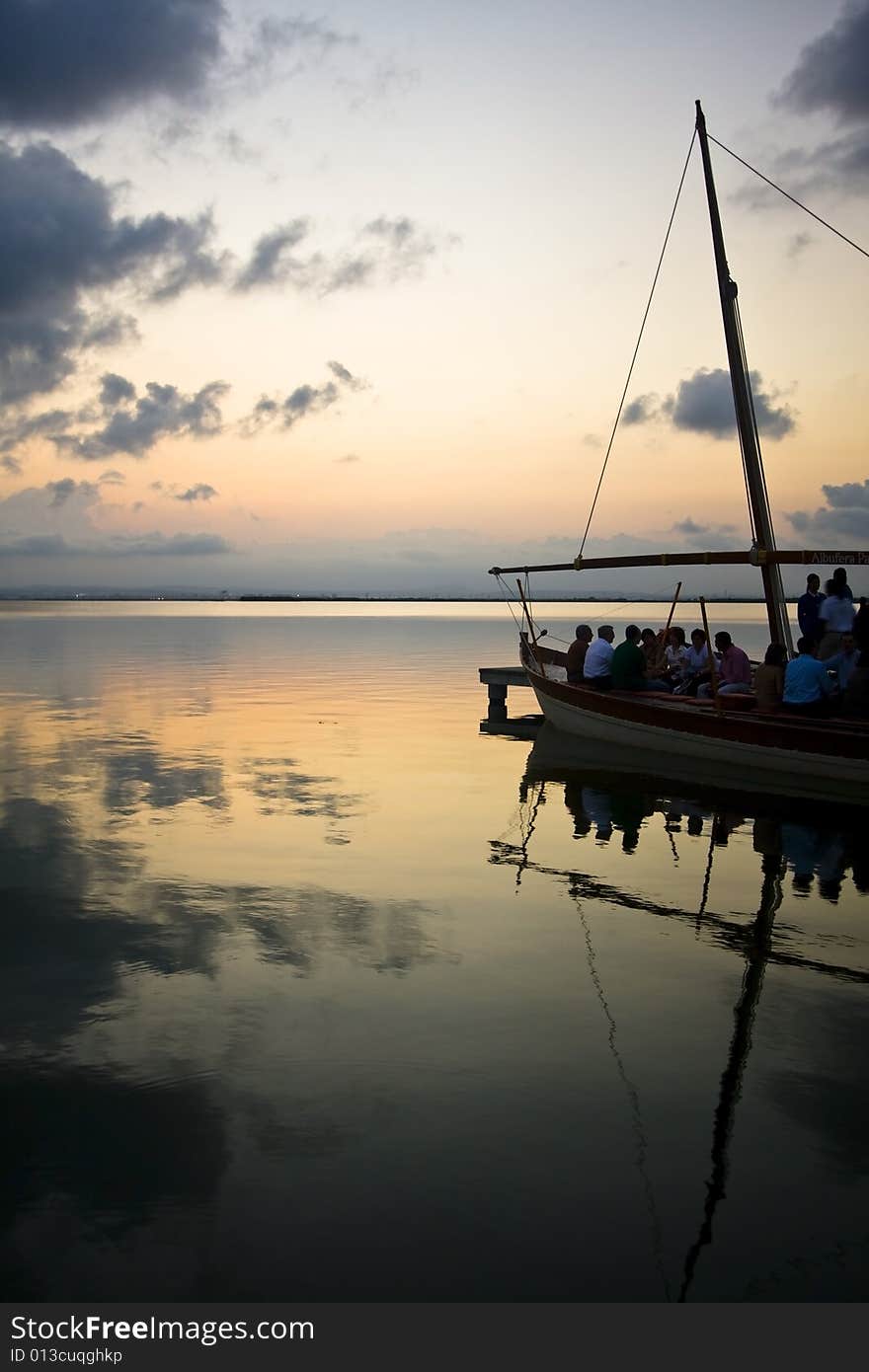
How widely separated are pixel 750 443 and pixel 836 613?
5523 mm

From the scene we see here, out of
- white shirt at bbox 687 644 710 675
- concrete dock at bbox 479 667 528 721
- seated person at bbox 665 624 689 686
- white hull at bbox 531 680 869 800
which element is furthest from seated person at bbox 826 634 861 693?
concrete dock at bbox 479 667 528 721

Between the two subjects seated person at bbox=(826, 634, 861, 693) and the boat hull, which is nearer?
the boat hull

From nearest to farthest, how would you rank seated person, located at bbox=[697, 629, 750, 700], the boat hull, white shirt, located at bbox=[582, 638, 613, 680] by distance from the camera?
1. the boat hull
2. seated person, located at bbox=[697, 629, 750, 700]
3. white shirt, located at bbox=[582, 638, 613, 680]

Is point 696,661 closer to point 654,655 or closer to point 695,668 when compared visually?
point 695,668

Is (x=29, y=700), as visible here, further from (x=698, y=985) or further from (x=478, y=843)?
(x=698, y=985)

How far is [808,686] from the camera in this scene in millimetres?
19078

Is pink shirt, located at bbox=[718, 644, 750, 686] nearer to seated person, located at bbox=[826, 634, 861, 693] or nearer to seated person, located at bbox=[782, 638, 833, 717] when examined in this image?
seated person, located at bbox=[826, 634, 861, 693]

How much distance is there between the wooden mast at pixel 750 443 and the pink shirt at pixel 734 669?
2.78 feet

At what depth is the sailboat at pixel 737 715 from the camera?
18.3 metres

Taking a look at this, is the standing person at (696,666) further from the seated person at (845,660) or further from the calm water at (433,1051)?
the calm water at (433,1051)

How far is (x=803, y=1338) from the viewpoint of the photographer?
182 inches

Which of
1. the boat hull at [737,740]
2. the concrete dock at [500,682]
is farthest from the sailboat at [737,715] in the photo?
the concrete dock at [500,682]

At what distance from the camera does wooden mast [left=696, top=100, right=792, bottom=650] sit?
23.9m

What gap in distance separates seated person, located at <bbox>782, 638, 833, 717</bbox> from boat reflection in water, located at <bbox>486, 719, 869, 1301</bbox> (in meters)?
2.19
